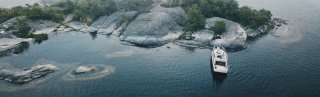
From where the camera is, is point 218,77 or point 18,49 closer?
point 218,77

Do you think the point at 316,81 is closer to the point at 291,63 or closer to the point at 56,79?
the point at 291,63

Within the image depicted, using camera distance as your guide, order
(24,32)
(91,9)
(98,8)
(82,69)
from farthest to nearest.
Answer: (98,8), (91,9), (24,32), (82,69)

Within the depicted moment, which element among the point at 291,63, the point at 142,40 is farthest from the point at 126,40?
the point at 291,63

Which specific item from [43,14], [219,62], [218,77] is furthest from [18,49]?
[218,77]

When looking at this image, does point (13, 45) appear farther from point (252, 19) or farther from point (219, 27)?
point (252, 19)

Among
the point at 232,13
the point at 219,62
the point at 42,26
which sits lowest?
the point at 219,62

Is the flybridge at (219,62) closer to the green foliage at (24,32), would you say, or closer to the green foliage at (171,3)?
the green foliage at (171,3)

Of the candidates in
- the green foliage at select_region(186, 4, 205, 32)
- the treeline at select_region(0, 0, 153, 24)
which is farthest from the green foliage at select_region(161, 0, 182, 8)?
the green foliage at select_region(186, 4, 205, 32)
